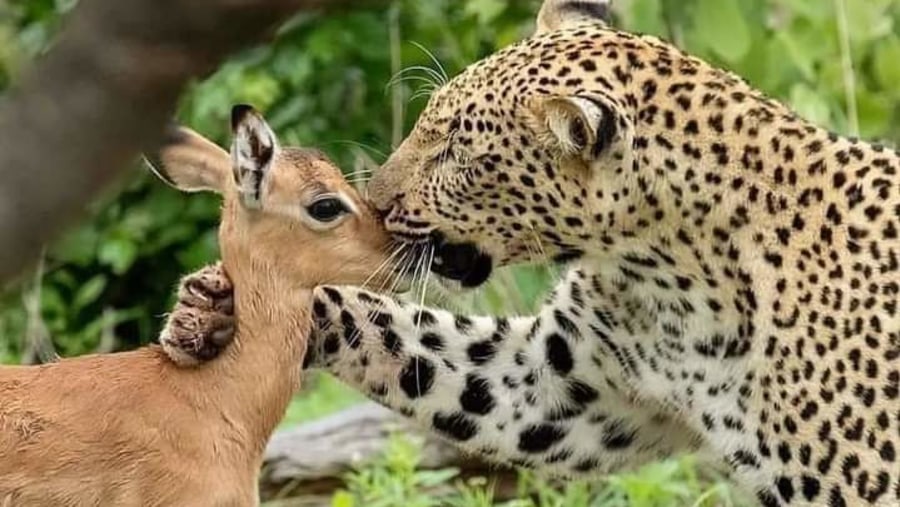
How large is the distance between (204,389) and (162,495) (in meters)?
0.28

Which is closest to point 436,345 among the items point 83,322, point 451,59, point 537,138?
point 537,138

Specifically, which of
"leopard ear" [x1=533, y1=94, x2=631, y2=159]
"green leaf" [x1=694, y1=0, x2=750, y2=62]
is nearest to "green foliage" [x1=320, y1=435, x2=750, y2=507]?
"green leaf" [x1=694, y1=0, x2=750, y2=62]

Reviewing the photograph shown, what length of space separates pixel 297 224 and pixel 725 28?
2.70 meters

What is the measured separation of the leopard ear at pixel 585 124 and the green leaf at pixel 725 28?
223 centimetres

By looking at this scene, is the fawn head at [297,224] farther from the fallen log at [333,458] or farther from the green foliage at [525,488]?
the fallen log at [333,458]

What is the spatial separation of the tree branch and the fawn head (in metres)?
3.08

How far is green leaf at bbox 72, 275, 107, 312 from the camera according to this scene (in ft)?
25.9

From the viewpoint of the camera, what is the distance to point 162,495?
11.3 feet

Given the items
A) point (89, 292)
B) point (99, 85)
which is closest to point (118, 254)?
point (89, 292)

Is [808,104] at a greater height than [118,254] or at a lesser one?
greater

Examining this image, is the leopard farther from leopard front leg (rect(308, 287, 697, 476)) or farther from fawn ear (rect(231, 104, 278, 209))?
fawn ear (rect(231, 104, 278, 209))

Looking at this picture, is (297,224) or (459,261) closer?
(297,224)

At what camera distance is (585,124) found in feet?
12.0

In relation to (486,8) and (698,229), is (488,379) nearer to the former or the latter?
A: (698,229)
